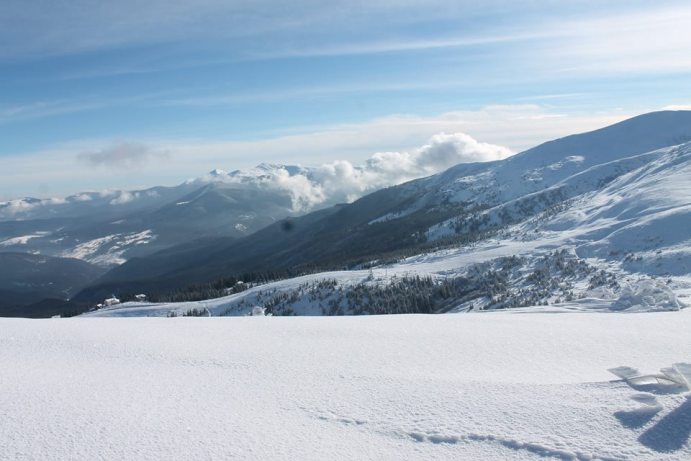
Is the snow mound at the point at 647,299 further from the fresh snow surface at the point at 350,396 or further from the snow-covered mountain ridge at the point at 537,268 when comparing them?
the fresh snow surface at the point at 350,396

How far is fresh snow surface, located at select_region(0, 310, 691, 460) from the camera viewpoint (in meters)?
6.73

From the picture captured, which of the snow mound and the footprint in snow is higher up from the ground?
the footprint in snow

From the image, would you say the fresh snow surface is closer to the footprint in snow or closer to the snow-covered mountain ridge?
the footprint in snow

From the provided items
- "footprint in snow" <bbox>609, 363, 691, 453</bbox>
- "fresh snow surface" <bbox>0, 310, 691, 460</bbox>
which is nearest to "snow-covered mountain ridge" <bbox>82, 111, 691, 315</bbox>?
"fresh snow surface" <bbox>0, 310, 691, 460</bbox>

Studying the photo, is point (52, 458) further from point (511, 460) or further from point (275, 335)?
point (275, 335)

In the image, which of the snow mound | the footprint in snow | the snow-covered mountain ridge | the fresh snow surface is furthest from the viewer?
the snow-covered mountain ridge

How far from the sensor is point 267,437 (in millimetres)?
7066

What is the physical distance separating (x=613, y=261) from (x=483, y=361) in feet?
210

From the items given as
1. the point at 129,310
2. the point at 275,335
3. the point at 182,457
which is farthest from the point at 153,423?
the point at 129,310

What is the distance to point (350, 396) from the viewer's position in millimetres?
8484

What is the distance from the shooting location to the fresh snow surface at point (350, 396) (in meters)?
6.73

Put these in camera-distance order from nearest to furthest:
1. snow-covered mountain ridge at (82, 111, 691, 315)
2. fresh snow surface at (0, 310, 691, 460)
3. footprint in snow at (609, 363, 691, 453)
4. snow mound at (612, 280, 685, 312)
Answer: footprint in snow at (609, 363, 691, 453), fresh snow surface at (0, 310, 691, 460), snow mound at (612, 280, 685, 312), snow-covered mountain ridge at (82, 111, 691, 315)

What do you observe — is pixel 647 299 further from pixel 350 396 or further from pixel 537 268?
Answer: pixel 537 268

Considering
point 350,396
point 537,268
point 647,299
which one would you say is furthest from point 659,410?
point 537,268
